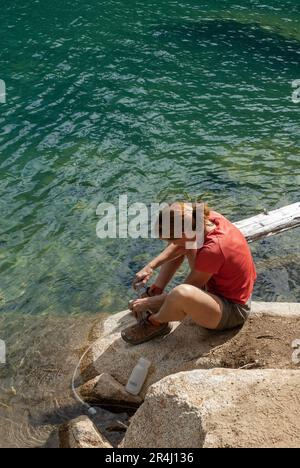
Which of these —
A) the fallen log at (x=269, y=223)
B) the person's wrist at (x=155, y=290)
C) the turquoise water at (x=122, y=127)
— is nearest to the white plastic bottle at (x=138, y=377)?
the person's wrist at (x=155, y=290)

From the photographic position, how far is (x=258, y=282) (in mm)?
10125

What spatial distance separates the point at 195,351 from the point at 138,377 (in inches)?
29.5

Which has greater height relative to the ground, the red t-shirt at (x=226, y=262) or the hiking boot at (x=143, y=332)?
the red t-shirt at (x=226, y=262)

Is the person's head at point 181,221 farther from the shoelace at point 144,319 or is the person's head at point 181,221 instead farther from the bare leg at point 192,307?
the shoelace at point 144,319

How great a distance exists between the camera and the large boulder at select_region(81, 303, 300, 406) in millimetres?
7098

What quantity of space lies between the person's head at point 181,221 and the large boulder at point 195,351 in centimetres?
138

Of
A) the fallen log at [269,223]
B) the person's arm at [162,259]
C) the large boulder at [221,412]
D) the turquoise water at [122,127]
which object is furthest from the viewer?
the turquoise water at [122,127]

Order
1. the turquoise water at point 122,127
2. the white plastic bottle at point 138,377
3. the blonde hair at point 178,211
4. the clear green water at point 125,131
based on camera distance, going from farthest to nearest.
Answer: the turquoise water at point 122,127 < the clear green water at point 125,131 < the white plastic bottle at point 138,377 < the blonde hair at point 178,211

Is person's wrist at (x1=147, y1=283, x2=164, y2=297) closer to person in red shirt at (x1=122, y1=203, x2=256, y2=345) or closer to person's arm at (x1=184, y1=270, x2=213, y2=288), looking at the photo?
person in red shirt at (x1=122, y1=203, x2=256, y2=345)

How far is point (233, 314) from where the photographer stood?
722 centimetres

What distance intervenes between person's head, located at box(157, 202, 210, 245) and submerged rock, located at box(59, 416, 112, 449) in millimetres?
2228

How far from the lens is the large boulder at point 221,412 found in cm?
514

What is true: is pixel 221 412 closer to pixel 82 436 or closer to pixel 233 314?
pixel 82 436

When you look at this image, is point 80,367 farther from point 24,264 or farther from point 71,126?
point 71,126
